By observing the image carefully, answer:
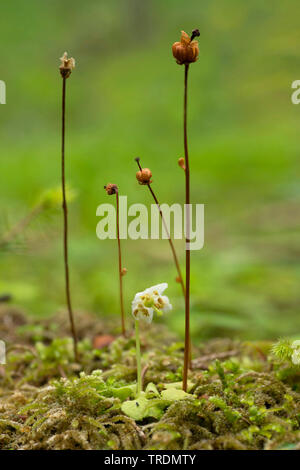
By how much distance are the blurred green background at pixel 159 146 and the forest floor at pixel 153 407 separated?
84cm

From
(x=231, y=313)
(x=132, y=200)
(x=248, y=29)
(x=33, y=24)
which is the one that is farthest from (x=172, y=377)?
(x=33, y=24)

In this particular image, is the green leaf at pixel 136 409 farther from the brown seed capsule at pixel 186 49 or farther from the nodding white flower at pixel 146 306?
the brown seed capsule at pixel 186 49

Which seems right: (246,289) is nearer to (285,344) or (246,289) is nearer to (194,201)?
(285,344)

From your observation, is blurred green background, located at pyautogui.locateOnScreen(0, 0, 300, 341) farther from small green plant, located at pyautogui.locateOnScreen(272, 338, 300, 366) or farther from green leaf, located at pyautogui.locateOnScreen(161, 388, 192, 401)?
small green plant, located at pyautogui.locateOnScreen(272, 338, 300, 366)

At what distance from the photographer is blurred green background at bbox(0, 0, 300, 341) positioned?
4.12 m

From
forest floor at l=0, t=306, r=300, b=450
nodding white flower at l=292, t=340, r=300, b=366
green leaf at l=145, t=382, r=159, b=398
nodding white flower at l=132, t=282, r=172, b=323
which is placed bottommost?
forest floor at l=0, t=306, r=300, b=450

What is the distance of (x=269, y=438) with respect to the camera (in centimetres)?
142

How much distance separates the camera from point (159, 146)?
10586mm

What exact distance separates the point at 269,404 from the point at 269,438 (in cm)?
25

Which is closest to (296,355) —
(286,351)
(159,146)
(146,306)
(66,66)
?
(286,351)

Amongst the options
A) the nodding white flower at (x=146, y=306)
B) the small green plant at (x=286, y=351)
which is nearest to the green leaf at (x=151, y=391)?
the nodding white flower at (x=146, y=306)

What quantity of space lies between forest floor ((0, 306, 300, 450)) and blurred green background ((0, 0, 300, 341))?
837 mm

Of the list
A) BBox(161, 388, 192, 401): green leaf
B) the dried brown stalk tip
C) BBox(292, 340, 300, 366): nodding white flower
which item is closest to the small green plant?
BBox(292, 340, 300, 366): nodding white flower

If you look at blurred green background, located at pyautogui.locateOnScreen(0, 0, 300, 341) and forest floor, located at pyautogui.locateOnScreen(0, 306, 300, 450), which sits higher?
blurred green background, located at pyautogui.locateOnScreen(0, 0, 300, 341)
